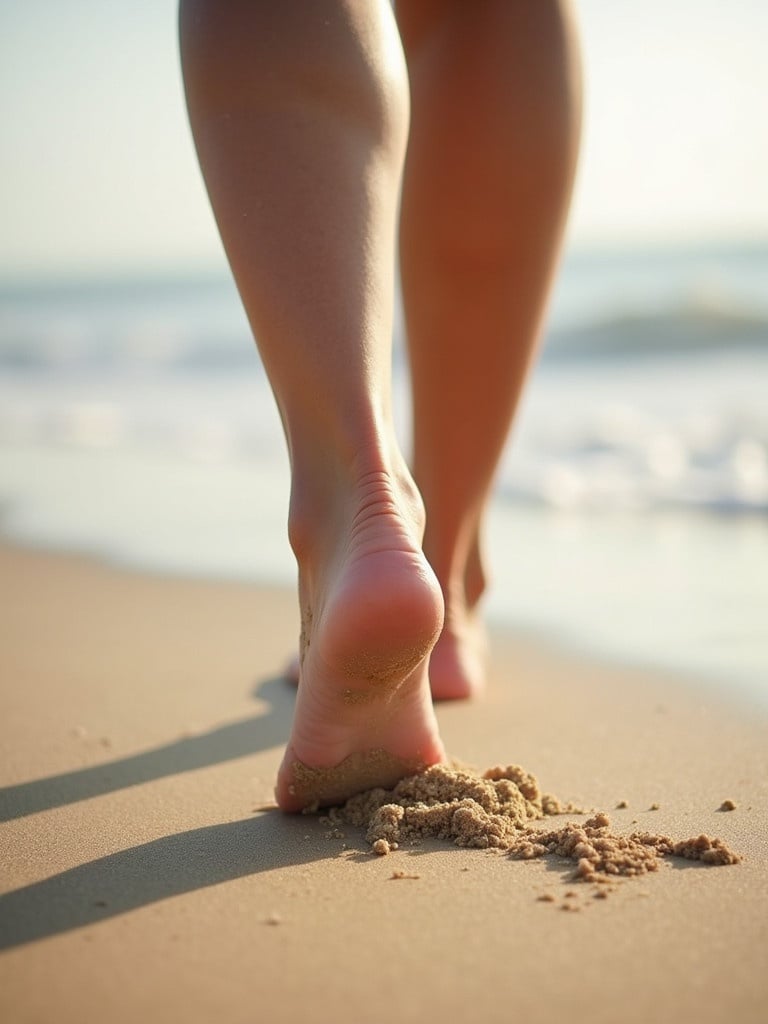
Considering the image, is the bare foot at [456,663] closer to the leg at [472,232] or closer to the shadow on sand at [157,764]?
the leg at [472,232]

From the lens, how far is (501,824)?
1.10 meters

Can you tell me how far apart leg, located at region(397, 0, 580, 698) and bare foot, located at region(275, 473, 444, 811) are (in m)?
0.44

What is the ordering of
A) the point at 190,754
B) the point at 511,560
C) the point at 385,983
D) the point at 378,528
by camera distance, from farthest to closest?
the point at 511,560 < the point at 190,754 < the point at 378,528 < the point at 385,983

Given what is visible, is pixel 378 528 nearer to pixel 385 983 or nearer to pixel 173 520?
pixel 385 983

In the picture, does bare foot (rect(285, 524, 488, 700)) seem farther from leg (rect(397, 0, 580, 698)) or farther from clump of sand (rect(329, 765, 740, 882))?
clump of sand (rect(329, 765, 740, 882))

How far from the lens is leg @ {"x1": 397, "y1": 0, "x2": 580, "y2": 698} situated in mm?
1541

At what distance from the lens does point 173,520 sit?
2.96m

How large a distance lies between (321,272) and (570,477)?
223 centimetres

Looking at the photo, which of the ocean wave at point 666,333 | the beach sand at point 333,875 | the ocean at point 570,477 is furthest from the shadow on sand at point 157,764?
the ocean wave at point 666,333

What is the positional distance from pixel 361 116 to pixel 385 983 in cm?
74

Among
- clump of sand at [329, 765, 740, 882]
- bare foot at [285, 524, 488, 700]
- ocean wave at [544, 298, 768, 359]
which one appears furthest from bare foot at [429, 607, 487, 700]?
ocean wave at [544, 298, 768, 359]

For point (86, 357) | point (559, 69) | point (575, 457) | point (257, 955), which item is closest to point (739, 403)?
point (575, 457)

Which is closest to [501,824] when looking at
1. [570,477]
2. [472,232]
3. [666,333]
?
[472,232]

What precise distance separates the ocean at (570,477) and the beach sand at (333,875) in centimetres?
31
